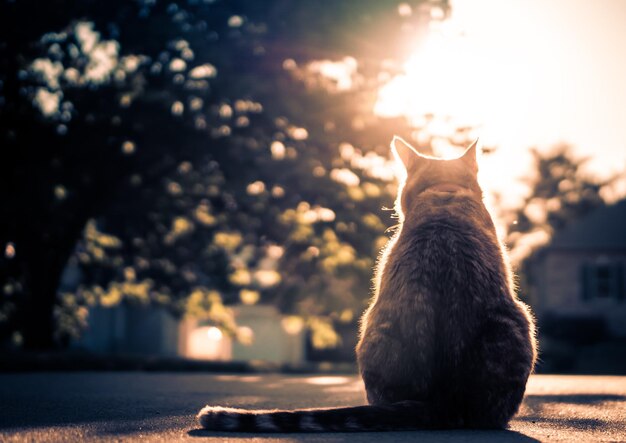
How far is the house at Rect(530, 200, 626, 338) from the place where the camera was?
3359 centimetres

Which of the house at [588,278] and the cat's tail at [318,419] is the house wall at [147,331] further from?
the cat's tail at [318,419]

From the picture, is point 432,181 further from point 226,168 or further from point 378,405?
point 226,168

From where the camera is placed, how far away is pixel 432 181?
5402 millimetres

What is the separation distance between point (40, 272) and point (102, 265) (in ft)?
12.4

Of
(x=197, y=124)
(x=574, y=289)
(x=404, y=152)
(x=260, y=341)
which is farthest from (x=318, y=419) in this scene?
(x=260, y=341)

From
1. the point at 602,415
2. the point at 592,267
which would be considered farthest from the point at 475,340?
the point at 592,267

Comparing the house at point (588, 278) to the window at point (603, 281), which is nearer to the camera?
the house at point (588, 278)

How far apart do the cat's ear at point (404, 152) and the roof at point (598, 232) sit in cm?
3062

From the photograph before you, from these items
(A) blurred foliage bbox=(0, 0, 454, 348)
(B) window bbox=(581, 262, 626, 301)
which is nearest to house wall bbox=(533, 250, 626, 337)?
(B) window bbox=(581, 262, 626, 301)

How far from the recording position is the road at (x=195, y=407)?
4.08 m

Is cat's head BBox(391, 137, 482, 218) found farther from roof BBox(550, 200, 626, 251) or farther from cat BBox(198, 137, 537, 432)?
roof BBox(550, 200, 626, 251)

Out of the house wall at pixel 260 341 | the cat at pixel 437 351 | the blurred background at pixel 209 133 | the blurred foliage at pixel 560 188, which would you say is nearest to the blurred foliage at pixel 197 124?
the blurred background at pixel 209 133

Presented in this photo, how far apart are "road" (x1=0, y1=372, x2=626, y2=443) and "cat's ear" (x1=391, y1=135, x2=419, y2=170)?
2016 mm

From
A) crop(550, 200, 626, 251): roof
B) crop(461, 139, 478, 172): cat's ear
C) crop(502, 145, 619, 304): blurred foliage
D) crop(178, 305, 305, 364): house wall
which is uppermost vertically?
crop(502, 145, 619, 304): blurred foliage
